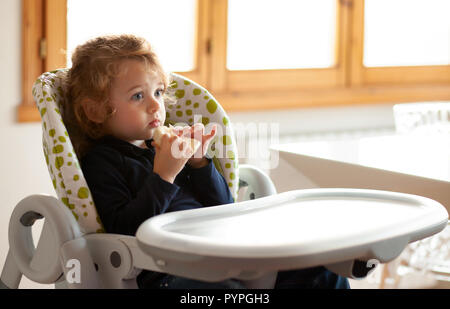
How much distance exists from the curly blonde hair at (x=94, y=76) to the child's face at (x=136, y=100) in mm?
14

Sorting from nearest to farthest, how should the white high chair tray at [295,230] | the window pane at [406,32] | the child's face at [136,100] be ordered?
1. the white high chair tray at [295,230]
2. the child's face at [136,100]
3. the window pane at [406,32]

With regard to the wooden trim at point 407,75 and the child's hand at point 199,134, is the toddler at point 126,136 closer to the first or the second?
the child's hand at point 199,134

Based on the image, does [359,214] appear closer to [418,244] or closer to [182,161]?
[182,161]

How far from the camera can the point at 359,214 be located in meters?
1.26

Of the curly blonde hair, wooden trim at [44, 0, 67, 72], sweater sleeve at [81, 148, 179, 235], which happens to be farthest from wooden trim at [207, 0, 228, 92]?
sweater sleeve at [81, 148, 179, 235]

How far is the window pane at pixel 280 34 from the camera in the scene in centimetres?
279

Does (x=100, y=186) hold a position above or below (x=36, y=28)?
below

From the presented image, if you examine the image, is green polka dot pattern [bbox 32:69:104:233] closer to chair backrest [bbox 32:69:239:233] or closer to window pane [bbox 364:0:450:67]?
chair backrest [bbox 32:69:239:233]

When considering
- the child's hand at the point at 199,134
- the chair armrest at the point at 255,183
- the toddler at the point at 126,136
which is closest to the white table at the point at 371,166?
the chair armrest at the point at 255,183

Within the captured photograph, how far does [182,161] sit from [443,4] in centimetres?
235

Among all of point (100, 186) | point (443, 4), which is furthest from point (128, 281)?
point (443, 4)

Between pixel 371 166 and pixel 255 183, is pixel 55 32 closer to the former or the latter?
pixel 255 183

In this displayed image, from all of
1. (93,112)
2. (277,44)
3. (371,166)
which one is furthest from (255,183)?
(277,44)

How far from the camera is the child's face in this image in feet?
4.78
